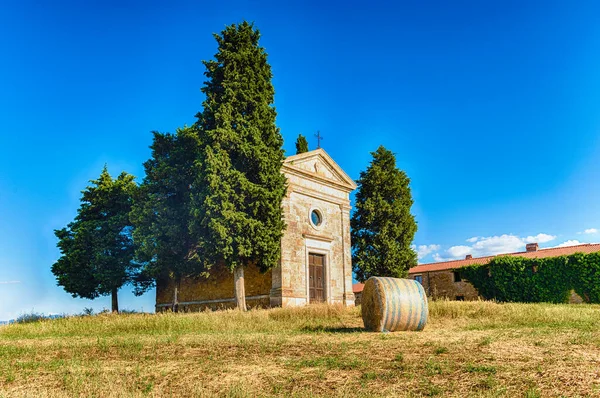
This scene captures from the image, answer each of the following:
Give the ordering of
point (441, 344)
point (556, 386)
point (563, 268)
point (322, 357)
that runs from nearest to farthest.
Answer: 1. point (556, 386)
2. point (322, 357)
3. point (441, 344)
4. point (563, 268)

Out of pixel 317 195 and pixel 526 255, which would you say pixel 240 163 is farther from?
pixel 526 255

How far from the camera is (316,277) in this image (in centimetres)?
2220

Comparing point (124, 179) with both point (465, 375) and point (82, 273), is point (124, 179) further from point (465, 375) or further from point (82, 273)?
point (465, 375)

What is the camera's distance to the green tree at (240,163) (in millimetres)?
18047

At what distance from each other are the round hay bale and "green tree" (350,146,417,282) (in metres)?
14.4

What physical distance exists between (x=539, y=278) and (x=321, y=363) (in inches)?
1046

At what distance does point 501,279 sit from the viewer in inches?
1253

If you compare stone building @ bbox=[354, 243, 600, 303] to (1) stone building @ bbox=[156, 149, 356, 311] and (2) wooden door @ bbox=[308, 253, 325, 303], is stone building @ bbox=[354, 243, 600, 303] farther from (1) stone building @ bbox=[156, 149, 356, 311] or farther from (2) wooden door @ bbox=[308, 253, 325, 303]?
(2) wooden door @ bbox=[308, 253, 325, 303]

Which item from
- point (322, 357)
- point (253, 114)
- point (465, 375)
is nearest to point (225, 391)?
point (322, 357)

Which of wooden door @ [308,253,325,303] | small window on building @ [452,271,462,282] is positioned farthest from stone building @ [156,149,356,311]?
small window on building @ [452,271,462,282]

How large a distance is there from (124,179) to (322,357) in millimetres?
21974

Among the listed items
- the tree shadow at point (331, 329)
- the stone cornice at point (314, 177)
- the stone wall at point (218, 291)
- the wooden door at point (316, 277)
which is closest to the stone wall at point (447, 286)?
the stone cornice at point (314, 177)

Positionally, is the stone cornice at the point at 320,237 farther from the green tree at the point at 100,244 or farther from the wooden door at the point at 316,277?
the green tree at the point at 100,244

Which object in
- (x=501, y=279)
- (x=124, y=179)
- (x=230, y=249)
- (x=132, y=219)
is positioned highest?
(x=124, y=179)
